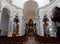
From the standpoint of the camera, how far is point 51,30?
13.9 metres

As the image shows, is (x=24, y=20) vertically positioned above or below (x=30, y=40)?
above

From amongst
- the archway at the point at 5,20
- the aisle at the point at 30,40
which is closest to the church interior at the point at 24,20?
the archway at the point at 5,20

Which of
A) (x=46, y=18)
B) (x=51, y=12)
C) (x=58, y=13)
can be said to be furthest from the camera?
(x=51, y=12)

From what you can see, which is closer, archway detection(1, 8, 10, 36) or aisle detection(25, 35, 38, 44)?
aisle detection(25, 35, 38, 44)

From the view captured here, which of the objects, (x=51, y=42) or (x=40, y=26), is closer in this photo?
(x=51, y=42)

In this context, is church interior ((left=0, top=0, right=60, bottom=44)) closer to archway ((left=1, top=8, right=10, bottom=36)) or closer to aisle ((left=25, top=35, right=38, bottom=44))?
archway ((left=1, top=8, right=10, bottom=36))

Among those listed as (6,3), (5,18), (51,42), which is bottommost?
(51,42)

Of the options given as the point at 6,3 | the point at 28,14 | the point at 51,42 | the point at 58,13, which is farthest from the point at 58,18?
the point at 6,3

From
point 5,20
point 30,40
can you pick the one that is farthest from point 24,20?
point 30,40

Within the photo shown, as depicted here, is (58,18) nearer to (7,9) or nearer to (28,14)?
(28,14)

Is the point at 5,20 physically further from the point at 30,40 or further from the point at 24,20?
the point at 30,40

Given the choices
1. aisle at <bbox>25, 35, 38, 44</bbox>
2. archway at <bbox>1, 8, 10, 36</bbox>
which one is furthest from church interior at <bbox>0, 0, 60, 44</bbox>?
aisle at <bbox>25, 35, 38, 44</bbox>

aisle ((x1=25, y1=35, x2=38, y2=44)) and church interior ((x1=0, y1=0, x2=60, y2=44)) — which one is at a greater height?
church interior ((x1=0, y1=0, x2=60, y2=44))

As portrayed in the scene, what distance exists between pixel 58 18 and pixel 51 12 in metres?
2.47
